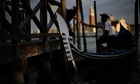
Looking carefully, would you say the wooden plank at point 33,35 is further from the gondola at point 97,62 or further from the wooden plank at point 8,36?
the gondola at point 97,62

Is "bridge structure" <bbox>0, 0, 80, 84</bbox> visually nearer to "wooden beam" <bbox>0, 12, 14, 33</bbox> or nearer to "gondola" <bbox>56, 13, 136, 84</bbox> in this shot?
"wooden beam" <bbox>0, 12, 14, 33</bbox>

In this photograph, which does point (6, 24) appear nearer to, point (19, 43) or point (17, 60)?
point (19, 43)

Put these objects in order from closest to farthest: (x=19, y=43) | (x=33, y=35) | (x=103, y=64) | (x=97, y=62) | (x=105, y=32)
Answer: (x=19, y=43), (x=33, y=35), (x=97, y=62), (x=103, y=64), (x=105, y=32)

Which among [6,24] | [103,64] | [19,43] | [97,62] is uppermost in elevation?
[6,24]

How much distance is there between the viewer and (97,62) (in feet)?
20.3

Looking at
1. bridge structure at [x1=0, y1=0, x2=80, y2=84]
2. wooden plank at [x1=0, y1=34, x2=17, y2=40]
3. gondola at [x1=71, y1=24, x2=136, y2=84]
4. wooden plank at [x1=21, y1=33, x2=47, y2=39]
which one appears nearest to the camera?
wooden plank at [x1=0, y1=34, x2=17, y2=40]

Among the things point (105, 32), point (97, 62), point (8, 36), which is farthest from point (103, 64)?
point (8, 36)

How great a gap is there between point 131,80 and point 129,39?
102 inches

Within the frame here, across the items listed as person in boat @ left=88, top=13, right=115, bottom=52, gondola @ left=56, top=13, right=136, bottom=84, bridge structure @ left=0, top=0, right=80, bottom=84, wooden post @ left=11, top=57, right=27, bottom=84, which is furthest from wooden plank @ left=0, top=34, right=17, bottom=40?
person in boat @ left=88, top=13, right=115, bottom=52

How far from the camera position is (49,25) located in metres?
4.91

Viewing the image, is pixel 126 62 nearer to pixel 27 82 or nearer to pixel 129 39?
pixel 129 39

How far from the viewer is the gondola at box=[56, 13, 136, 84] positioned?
483 cm

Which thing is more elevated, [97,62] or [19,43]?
[19,43]

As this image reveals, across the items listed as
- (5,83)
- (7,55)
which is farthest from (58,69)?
(7,55)
